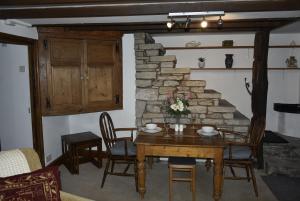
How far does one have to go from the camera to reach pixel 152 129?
337 centimetres

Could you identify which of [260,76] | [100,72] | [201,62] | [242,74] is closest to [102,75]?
[100,72]

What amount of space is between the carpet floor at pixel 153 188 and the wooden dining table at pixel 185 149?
23 centimetres

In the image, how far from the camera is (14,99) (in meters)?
3.95

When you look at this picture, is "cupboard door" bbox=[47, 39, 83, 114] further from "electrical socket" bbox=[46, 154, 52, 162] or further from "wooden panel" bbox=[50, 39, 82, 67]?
"electrical socket" bbox=[46, 154, 52, 162]

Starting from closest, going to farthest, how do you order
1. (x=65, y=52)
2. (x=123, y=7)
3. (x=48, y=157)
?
(x=123, y=7) < (x=65, y=52) < (x=48, y=157)

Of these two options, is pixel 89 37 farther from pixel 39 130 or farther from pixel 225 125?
pixel 225 125

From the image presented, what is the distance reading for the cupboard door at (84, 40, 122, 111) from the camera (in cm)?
385

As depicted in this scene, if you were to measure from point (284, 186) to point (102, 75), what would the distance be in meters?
3.01

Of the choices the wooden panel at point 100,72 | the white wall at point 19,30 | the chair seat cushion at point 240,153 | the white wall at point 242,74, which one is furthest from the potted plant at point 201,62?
the white wall at point 19,30

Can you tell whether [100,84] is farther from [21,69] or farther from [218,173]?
[218,173]

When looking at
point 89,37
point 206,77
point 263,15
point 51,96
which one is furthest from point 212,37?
point 51,96

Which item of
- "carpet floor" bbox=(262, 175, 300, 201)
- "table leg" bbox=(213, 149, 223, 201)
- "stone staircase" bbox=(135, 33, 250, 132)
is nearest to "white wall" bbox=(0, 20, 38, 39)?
"stone staircase" bbox=(135, 33, 250, 132)

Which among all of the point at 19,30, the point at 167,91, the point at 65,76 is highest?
the point at 19,30

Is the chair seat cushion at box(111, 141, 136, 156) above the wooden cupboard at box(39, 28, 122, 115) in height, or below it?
below
